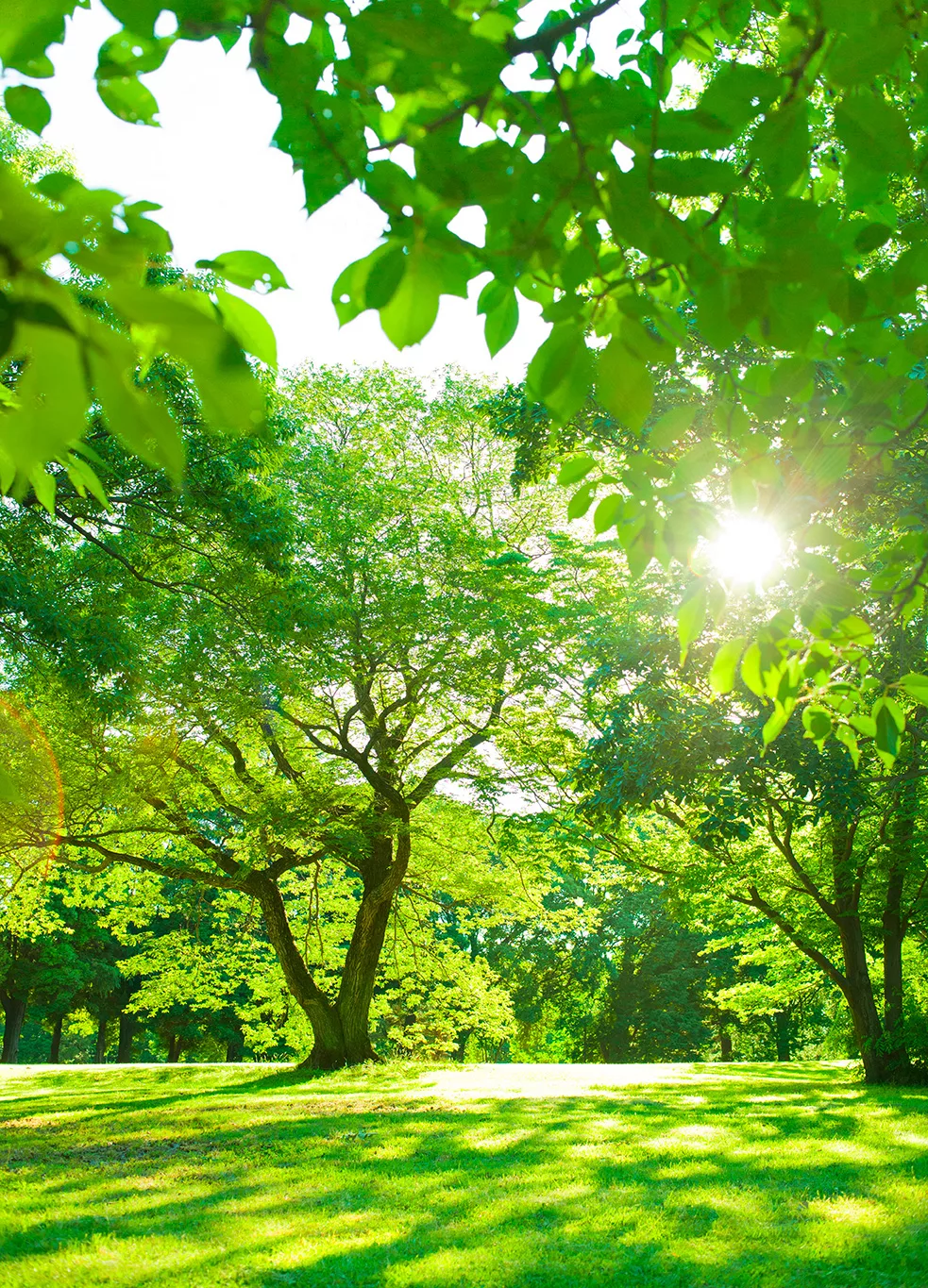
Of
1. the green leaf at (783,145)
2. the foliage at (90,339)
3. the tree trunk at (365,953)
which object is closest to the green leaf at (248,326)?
the foliage at (90,339)

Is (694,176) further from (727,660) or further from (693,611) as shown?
(727,660)

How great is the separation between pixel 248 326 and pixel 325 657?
10.5 metres

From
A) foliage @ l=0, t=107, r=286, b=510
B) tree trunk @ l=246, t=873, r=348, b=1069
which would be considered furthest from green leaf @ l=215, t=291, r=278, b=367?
tree trunk @ l=246, t=873, r=348, b=1069

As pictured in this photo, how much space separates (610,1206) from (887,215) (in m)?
5.89

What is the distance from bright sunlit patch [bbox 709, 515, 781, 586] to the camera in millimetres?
1816

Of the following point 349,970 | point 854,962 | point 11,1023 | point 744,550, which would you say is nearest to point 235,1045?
point 11,1023

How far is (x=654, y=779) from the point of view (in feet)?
26.3

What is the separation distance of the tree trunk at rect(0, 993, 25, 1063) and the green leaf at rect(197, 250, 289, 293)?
38.5 meters

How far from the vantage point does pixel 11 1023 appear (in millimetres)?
33375

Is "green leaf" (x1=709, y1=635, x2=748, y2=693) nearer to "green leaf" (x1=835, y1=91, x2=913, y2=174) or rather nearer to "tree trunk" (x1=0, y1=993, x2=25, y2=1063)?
"green leaf" (x1=835, y1=91, x2=913, y2=174)

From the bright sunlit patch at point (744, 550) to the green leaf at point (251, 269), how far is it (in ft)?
3.61

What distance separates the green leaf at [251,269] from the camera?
913 mm

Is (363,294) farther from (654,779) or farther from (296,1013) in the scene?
(296,1013)

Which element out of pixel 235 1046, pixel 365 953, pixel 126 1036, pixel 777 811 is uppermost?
pixel 777 811
